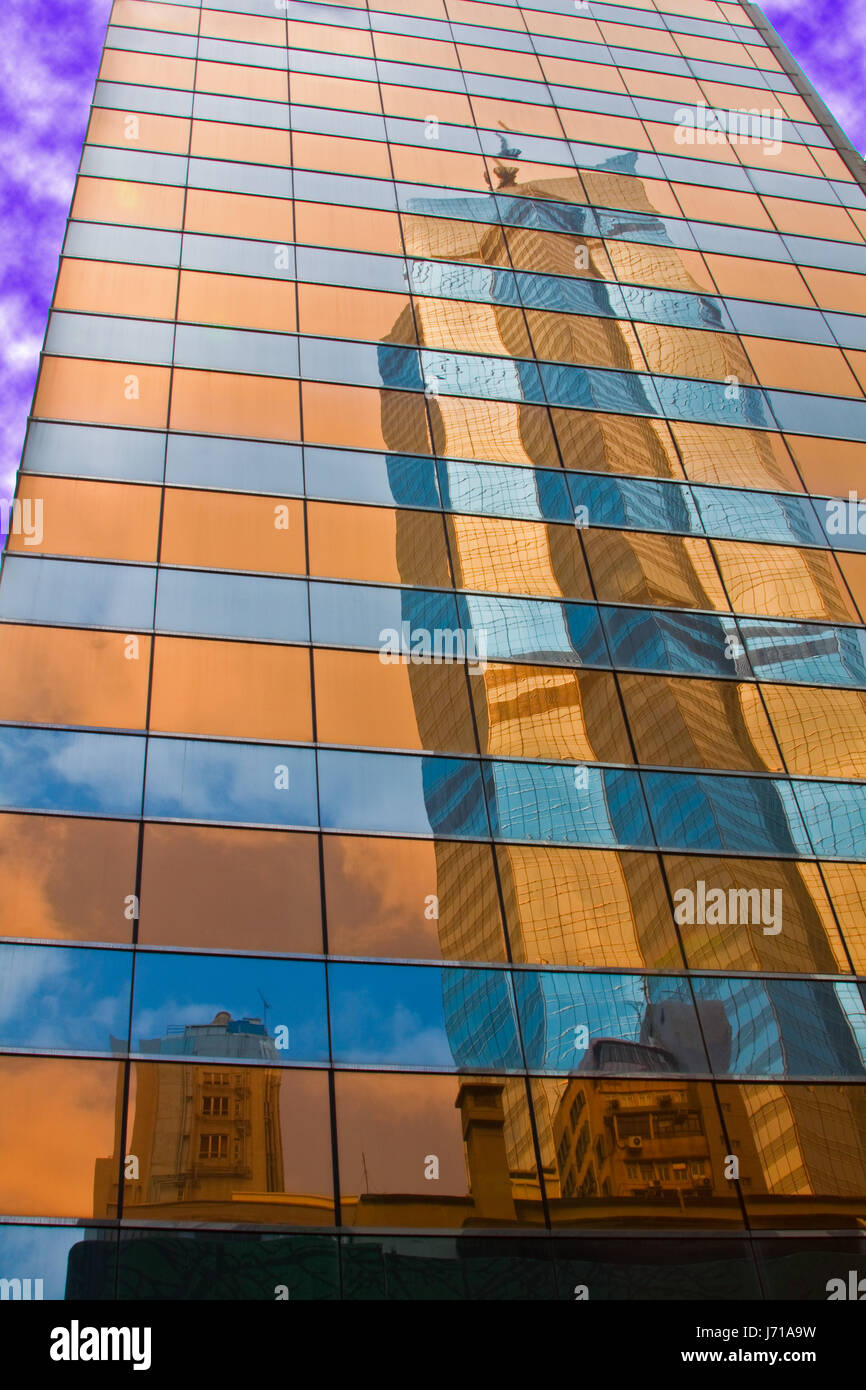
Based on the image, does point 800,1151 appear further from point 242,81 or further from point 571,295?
point 242,81

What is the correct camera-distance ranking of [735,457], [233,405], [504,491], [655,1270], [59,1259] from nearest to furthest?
[59,1259] < [655,1270] < [504,491] < [233,405] < [735,457]

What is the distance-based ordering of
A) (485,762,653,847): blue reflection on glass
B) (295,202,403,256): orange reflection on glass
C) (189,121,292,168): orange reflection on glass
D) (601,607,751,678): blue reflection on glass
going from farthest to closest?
(189,121,292,168): orange reflection on glass, (295,202,403,256): orange reflection on glass, (601,607,751,678): blue reflection on glass, (485,762,653,847): blue reflection on glass

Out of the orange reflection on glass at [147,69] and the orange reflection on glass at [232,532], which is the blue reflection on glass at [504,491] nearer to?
the orange reflection on glass at [232,532]

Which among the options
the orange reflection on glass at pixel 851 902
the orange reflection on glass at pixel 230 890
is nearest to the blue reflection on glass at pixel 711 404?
the orange reflection on glass at pixel 851 902

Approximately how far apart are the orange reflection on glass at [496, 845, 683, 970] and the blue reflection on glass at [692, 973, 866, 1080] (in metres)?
0.73

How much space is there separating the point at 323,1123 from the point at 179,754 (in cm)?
485

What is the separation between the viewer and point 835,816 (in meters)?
16.2

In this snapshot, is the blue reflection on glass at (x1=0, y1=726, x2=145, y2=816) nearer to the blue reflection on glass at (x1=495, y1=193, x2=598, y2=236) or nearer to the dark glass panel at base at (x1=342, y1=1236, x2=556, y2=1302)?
the dark glass panel at base at (x1=342, y1=1236, x2=556, y2=1302)

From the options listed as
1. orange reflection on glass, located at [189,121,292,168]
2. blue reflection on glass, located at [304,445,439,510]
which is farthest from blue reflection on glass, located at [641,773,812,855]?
orange reflection on glass, located at [189,121,292,168]

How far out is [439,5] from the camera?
98.7 feet

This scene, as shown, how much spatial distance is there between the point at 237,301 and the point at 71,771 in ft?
33.4

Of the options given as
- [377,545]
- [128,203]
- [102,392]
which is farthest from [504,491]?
[128,203]

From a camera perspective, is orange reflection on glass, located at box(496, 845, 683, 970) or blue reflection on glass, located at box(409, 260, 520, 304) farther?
blue reflection on glass, located at box(409, 260, 520, 304)

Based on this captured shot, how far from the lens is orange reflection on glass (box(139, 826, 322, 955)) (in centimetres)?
1346
